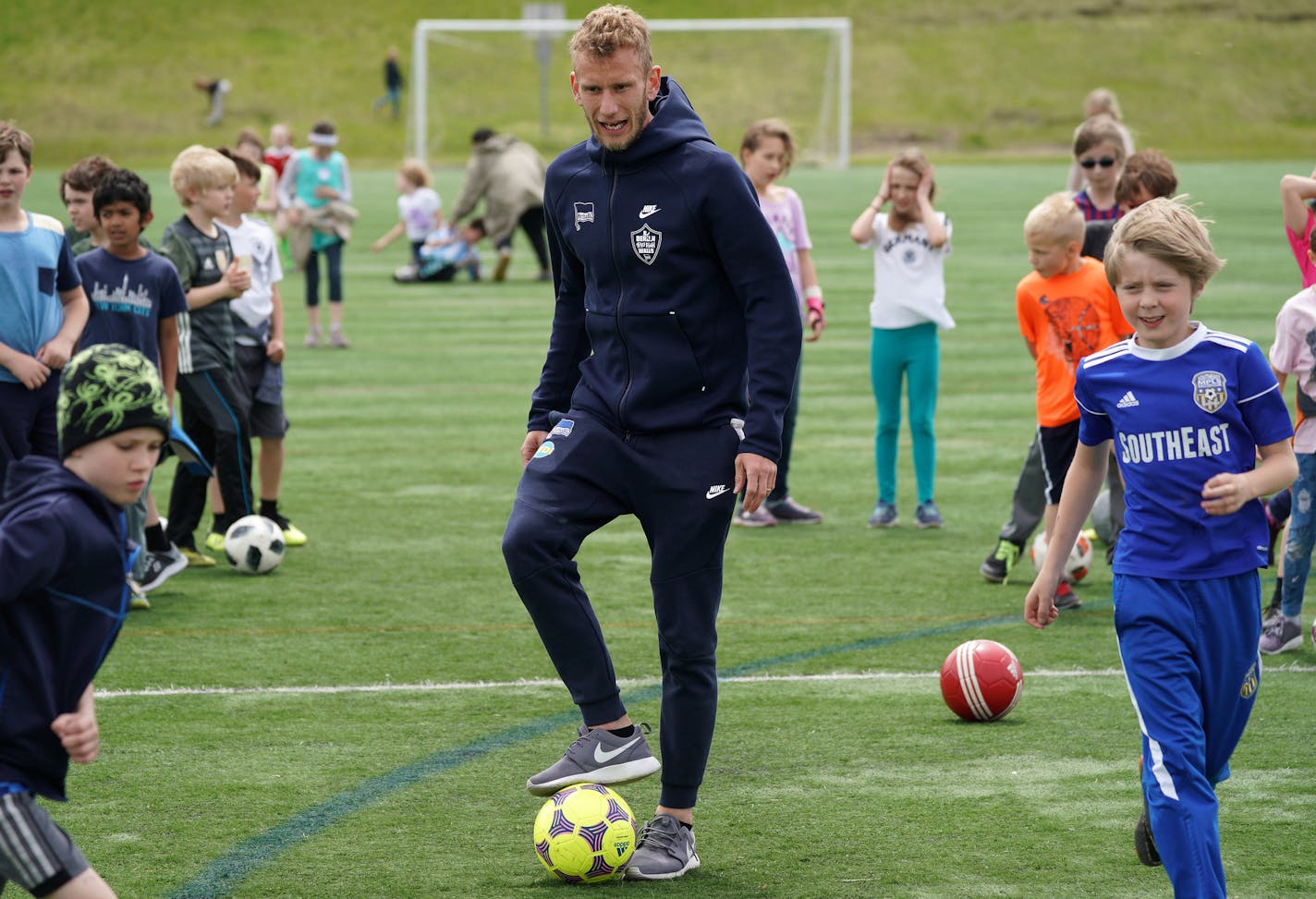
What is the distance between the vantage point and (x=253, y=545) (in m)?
8.92

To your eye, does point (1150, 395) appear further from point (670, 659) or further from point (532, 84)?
point (532, 84)

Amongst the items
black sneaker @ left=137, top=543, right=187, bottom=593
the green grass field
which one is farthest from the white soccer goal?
black sneaker @ left=137, top=543, right=187, bottom=593

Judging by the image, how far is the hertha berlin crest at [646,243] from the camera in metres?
4.73

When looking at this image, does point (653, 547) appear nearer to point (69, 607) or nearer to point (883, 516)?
point (69, 607)

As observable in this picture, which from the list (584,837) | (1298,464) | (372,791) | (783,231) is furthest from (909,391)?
(584,837)

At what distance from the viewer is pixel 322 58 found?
70438 mm

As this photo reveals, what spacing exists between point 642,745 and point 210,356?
16.0ft

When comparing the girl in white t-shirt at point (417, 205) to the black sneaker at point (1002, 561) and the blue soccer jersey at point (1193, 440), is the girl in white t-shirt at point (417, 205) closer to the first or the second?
the black sneaker at point (1002, 561)

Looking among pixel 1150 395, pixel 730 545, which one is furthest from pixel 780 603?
pixel 1150 395

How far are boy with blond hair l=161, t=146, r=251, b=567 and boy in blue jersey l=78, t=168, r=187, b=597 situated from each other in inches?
22.7

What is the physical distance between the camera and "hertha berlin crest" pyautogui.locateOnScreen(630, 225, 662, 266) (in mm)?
4730

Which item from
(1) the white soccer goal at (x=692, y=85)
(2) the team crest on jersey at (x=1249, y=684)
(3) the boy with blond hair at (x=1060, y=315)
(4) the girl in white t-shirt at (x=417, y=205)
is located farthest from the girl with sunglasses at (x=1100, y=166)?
(1) the white soccer goal at (x=692, y=85)

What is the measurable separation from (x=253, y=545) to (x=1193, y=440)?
586 centimetres

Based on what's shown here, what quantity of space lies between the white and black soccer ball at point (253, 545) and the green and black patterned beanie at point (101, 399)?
538 centimetres
